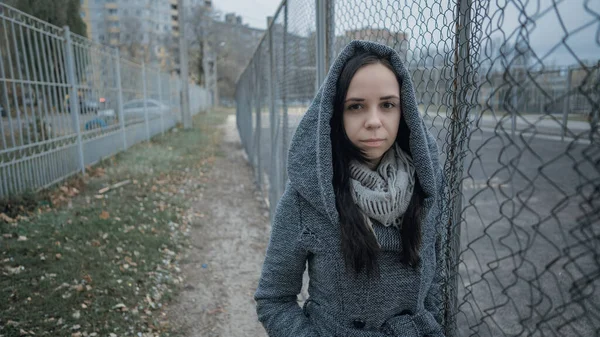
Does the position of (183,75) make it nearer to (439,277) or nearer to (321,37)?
(321,37)

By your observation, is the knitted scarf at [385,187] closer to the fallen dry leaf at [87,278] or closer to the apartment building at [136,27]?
the fallen dry leaf at [87,278]

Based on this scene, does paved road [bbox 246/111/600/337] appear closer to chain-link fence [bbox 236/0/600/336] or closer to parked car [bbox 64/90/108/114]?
chain-link fence [bbox 236/0/600/336]

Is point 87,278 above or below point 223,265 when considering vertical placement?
above

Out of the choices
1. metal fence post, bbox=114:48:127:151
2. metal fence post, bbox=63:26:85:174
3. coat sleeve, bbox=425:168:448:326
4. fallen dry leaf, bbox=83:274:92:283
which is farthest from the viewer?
metal fence post, bbox=114:48:127:151

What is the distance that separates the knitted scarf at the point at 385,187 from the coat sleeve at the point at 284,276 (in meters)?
0.22

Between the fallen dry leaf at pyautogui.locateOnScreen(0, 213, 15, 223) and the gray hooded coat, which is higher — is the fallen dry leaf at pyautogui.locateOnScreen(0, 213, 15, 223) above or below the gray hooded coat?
below

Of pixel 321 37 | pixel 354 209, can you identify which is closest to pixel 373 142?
pixel 354 209

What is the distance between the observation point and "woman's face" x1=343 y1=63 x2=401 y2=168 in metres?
1.25

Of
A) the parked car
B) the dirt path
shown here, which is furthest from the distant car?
the dirt path

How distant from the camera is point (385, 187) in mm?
1267

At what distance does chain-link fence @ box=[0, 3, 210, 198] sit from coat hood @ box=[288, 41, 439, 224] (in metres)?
4.92

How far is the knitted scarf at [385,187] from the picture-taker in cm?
123

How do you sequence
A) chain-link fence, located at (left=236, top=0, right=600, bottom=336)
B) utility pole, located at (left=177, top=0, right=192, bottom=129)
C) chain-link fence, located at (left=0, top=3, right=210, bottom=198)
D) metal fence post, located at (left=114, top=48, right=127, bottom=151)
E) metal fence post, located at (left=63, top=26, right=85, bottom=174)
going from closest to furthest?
chain-link fence, located at (left=236, top=0, right=600, bottom=336) < chain-link fence, located at (left=0, top=3, right=210, bottom=198) < metal fence post, located at (left=63, top=26, right=85, bottom=174) < metal fence post, located at (left=114, top=48, right=127, bottom=151) < utility pole, located at (left=177, top=0, right=192, bottom=129)

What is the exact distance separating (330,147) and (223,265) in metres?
3.35
